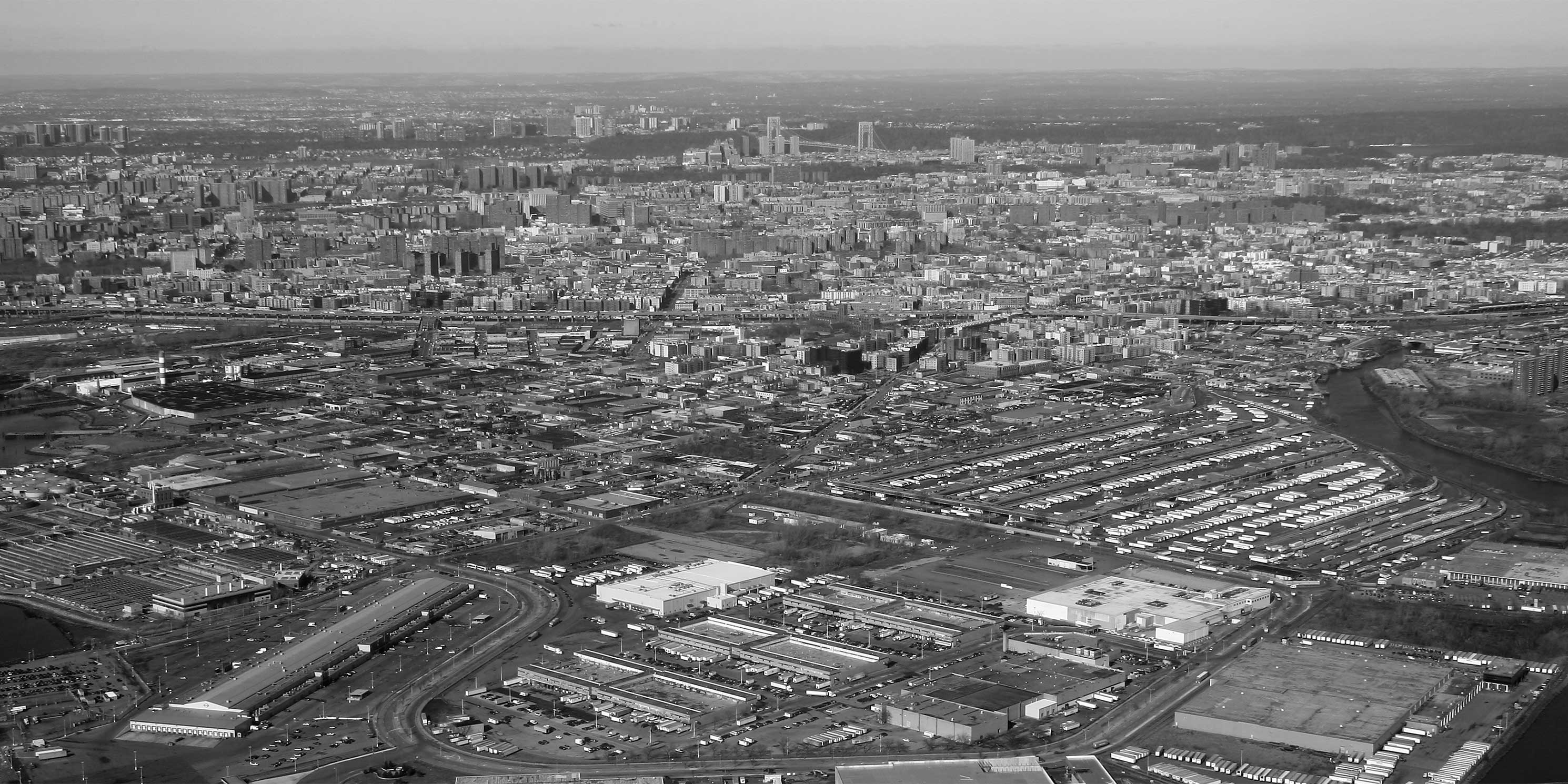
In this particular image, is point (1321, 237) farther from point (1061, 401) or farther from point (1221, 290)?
point (1061, 401)

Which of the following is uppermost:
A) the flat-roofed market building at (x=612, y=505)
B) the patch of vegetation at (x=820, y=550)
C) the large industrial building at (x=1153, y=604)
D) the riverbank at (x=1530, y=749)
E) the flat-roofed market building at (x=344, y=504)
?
the riverbank at (x=1530, y=749)

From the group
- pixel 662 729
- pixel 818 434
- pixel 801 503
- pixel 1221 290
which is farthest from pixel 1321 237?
pixel 662 729

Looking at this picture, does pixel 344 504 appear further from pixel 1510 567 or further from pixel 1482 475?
pixel 1482 475

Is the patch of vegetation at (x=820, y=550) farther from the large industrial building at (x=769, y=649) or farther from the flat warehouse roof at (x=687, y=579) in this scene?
the large industrial building at (x=769, y=649)

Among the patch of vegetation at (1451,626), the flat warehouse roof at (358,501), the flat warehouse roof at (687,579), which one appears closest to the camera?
the patch of vegetation at (1451,626)

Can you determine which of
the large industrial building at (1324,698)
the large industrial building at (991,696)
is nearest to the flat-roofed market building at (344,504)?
the large industrial building at (991,696)

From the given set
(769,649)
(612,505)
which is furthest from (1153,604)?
(612,505)
